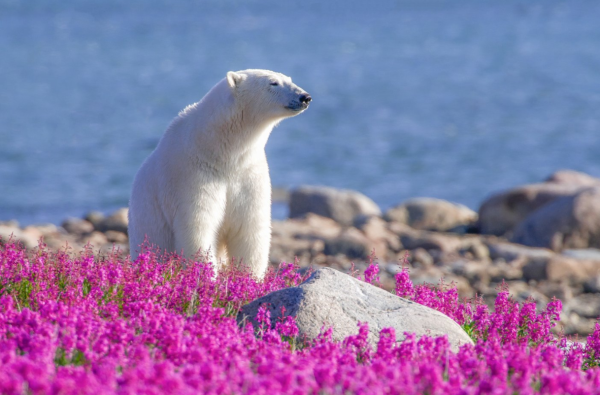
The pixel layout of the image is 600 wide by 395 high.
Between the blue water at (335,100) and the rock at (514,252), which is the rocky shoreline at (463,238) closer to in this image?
the rock at (514,252)

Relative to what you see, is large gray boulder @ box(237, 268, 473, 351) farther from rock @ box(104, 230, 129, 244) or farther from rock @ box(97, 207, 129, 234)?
rock @ box(97, 207, 129, 234)

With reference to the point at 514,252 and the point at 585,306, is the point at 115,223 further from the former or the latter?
the point at 585,306

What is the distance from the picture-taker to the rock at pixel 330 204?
58.3 ft

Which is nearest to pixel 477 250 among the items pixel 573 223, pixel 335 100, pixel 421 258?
pixel 421 258

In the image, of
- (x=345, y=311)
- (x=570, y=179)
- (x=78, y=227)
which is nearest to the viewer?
(x=345, y=311)

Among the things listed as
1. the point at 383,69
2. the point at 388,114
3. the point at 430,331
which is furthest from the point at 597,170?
the point at 383,69

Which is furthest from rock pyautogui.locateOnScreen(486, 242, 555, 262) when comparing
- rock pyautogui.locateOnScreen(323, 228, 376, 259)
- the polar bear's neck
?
the polar bear's neck

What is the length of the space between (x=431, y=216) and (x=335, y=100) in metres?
22.6

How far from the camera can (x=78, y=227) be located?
1639 cm

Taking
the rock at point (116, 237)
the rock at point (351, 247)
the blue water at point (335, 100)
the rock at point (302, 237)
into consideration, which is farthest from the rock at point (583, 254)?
the blue water at point (335, 100)

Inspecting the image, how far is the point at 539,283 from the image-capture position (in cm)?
1236

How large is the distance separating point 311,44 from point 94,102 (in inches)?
1095

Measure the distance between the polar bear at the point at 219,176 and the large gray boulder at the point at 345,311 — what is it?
178 cm

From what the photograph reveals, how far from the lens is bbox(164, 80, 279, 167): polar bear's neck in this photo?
7.18 metres
